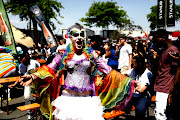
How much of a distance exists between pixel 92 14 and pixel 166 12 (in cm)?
3013

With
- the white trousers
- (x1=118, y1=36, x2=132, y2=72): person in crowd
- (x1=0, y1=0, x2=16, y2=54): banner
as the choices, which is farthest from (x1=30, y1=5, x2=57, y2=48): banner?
the white trousers

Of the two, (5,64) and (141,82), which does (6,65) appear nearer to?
(5,64)

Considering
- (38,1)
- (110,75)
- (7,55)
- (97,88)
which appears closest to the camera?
(110,75)

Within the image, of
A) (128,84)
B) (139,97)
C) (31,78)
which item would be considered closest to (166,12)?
(139,97)

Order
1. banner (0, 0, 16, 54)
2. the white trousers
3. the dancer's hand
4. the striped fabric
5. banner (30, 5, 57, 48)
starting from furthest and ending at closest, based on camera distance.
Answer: banner (30, 5, 57, 48) → banner (0, 0, 16, 54) → the striped fabric → the white trousers → the dancer's hand

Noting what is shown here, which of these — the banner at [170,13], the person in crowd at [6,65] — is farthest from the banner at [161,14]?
the person in crowd at [6,65]

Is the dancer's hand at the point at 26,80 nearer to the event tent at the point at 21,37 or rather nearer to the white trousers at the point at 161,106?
the white trousers at the point at 161,106

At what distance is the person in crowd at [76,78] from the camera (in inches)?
114

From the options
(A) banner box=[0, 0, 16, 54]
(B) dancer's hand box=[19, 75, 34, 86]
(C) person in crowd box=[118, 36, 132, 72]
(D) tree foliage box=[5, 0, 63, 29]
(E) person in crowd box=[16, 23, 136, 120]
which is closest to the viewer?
(B) dancer's hand box=[19, 75, 34, 86]

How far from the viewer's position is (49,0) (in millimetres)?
24172

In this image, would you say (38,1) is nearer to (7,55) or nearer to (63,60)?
(7,55)

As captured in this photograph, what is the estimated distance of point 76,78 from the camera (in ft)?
10.0

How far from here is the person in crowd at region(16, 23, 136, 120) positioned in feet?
9.53

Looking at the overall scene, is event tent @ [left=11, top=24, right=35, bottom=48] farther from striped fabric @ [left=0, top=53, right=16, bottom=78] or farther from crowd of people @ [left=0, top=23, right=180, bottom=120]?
crowd of people @ [left=0, top=23, right=180, bottom=120]
